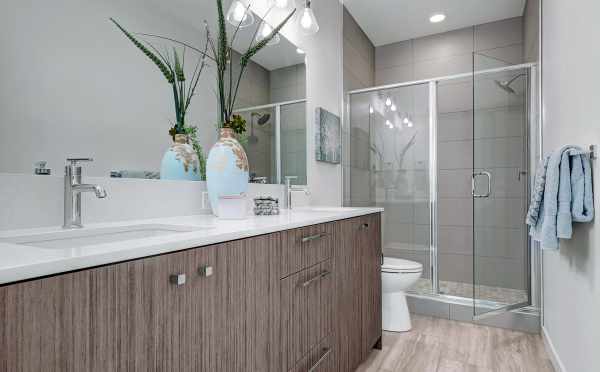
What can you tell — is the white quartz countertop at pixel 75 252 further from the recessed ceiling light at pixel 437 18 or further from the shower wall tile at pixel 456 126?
the recessed ceiling light at pixel 437 18

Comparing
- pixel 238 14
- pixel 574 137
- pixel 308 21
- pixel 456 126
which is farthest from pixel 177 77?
pixel 456 126

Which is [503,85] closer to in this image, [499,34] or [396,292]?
[499,34]

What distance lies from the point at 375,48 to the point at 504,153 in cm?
195

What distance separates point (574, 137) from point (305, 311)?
1405 millimetres

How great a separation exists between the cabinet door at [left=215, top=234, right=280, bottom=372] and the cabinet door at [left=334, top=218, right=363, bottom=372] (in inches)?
19.7

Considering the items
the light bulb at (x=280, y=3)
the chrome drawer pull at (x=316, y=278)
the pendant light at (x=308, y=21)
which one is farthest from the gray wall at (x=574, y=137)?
the light bulb at (x=280, y=3)

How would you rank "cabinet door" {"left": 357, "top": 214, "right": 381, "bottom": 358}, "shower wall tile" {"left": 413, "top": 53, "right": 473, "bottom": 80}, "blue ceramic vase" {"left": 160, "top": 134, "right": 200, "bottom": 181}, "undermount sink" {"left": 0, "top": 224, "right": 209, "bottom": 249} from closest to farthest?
"undermount sink" {"left": 0, "top": 224, "right": 209, "bottom": 249}
"blue ceramic vase" {"left": 160, "top": 134, "right": 200, "bottom": 181}
"cabinet door" {"left": 357, "top": 214, "right": 381, "bottom": 358}
"shower wall tile" {"left": 413, "top": 53, "right": 473, "bottom": 80}

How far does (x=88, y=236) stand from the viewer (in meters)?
0.97

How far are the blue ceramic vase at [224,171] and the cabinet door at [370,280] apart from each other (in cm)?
70

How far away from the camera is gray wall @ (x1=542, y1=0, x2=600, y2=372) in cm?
129

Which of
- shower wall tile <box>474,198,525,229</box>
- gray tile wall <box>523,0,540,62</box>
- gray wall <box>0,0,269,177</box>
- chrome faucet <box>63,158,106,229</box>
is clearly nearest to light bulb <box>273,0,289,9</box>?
gray wall <box>0,0,269,177</box>

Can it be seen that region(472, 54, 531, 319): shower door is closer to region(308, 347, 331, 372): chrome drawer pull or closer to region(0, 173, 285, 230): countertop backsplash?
region(308, 347, 331, 372): chrome drawer pull

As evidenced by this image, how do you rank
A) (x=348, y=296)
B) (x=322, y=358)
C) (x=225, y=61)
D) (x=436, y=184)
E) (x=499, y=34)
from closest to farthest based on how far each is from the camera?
(x=322, y=358), (x=225, y=61), (x=348, y=296), (x=436, y=184), (x=499, y=34)

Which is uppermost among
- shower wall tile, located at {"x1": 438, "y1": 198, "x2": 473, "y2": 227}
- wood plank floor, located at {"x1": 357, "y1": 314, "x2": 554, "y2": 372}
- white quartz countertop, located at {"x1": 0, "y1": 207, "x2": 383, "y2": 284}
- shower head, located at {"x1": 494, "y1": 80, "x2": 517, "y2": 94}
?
shower head, located at {"x1": 494, "y1": 80, "x2": 517, "y2": 94}
